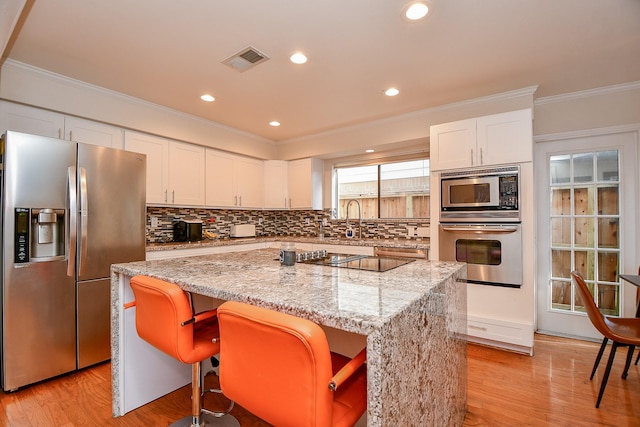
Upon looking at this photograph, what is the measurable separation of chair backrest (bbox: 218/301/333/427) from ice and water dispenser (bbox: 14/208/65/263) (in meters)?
2.08

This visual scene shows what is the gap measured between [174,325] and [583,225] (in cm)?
374

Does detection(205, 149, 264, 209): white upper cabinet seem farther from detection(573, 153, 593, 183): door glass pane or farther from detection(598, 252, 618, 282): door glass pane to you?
detection(598, 252, 618, 282): door glass pane

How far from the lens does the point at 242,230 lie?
4434 millimetres

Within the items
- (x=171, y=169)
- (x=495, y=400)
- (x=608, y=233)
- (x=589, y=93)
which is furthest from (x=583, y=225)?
(x=171, y=169)

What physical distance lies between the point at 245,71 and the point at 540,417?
323cm

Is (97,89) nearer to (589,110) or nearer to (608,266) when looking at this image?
(589,110)

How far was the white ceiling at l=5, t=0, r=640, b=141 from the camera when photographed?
1.84 m

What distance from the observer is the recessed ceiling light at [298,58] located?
2318 mm

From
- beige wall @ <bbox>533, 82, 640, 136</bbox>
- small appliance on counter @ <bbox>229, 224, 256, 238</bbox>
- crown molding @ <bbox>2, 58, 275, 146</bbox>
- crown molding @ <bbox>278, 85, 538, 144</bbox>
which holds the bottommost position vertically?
small appliance on counter @ <bbox>229, 224, 256, 238</bbox>

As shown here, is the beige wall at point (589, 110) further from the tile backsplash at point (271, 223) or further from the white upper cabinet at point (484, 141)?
the tile backsplash at point (271, 223)

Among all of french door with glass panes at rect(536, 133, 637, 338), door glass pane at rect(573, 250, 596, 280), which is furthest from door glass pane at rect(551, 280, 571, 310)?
door glass pane at rect(573, 250, 596, 280)

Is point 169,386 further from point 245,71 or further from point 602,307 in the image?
point 602,307

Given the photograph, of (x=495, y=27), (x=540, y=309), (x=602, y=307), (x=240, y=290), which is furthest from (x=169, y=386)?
(x=602, y=307)

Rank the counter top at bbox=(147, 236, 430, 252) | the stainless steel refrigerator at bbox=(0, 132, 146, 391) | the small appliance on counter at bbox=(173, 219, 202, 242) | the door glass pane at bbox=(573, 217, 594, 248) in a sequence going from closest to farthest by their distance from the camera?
the stainless steel refrigerator at bbox=(0, 132, 146, 391)
the door glass pane at bbox=(573, 217, 594, 248)
the counter top at bbox=(147, 236, 430, 252)
the small appliance on counter at bbox=(173, 219, 202, 242)
